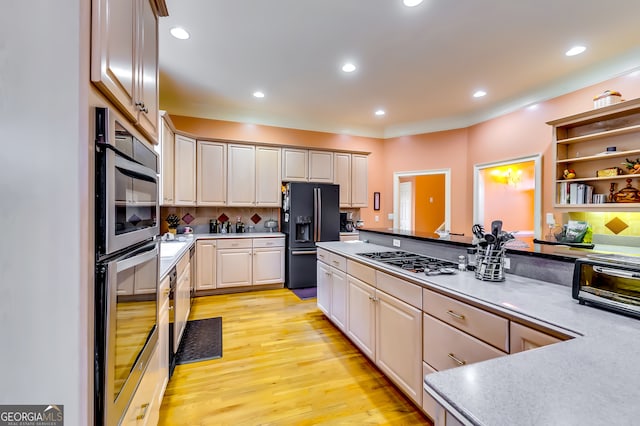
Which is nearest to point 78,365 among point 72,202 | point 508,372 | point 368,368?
point 72,202

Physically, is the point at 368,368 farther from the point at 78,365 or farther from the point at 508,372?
the point at 78,365

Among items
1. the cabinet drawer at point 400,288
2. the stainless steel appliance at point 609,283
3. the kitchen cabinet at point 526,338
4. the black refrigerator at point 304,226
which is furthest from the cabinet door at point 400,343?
the black refrigerator at point 304,226

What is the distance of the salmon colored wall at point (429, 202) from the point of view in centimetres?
743

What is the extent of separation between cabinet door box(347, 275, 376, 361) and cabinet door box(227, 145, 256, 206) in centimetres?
264

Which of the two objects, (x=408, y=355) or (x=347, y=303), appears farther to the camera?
(x=347, y=303)

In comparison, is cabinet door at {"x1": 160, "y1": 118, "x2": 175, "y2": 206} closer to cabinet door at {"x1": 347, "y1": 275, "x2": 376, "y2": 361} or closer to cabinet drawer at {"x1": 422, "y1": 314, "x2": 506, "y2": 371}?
cabinet door at {"x1": 347, "y1": 275, "x2": 376, "y2": 361}

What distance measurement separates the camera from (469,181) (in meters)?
4.98

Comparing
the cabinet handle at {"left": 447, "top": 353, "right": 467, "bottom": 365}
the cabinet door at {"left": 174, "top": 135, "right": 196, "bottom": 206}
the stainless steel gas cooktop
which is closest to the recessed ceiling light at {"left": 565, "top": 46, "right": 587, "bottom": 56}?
the stainless steel gas cooktop

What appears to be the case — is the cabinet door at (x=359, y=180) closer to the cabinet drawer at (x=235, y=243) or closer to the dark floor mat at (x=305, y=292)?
the dark floor mat at (x=305, y=292)

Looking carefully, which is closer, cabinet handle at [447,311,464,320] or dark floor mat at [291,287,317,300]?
cabinet handle at [447,311,464,320]

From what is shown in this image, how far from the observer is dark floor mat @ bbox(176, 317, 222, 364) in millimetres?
2545

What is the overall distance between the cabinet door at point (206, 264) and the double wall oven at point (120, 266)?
9.85ft

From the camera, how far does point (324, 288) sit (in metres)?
3.30

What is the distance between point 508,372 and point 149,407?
1594 millimetres
